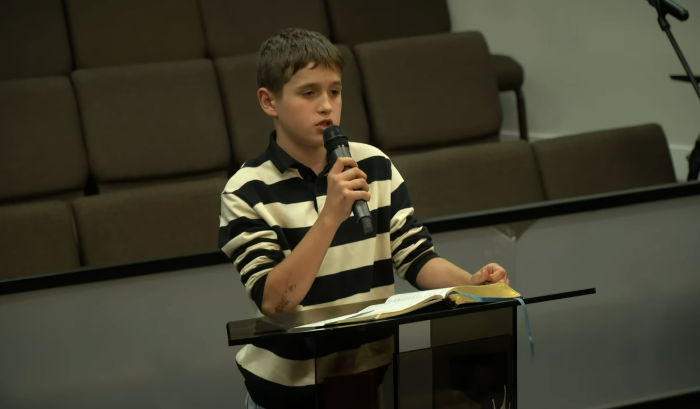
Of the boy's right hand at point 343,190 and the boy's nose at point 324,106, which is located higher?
the boy's nose at point 324,106

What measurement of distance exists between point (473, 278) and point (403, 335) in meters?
0.42

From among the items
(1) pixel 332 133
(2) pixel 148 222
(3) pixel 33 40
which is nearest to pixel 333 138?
(1) pixel 332 133

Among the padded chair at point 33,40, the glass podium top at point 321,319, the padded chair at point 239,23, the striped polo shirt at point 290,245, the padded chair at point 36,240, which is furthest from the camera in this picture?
the padded chair at point 239,23

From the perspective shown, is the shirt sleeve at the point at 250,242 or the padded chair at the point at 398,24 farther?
the padded chair at the point at 398,24

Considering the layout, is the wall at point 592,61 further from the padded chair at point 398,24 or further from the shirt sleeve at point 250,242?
the shirt sleeve at point 250,242

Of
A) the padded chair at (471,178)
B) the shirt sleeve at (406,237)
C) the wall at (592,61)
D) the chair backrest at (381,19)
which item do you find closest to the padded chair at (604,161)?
the padded chair at (471,178)

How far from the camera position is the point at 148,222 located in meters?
1.08

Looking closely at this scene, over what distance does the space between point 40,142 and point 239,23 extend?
1.46 ft

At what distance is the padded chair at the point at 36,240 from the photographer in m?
1.01

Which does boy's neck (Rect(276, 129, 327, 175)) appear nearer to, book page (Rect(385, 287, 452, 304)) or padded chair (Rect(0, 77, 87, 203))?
book page (Rect(385, 287, 452, 304))

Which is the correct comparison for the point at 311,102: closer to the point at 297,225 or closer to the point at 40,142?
the point at 297,225

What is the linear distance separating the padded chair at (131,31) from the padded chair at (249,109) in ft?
0.43

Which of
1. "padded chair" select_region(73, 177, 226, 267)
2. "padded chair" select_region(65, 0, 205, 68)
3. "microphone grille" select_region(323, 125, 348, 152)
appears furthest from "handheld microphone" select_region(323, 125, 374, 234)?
"padded chair" select_region(65, 0, 205, 68)

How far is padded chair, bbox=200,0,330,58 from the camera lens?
1425mm
